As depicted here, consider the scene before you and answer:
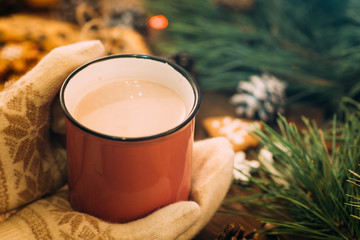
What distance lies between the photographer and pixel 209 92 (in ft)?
2.60

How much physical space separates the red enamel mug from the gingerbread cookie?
0.26 metres

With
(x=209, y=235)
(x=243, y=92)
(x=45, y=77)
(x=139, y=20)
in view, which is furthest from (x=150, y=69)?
(x=139, y=20)

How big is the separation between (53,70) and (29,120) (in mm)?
61

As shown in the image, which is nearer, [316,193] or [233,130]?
[316,193]

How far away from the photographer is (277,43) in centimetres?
81

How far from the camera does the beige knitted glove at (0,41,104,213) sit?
15.6 inches

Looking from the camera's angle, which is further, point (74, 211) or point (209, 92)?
point (209, 92)

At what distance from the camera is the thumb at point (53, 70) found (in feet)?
1.31

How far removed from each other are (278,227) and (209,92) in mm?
364

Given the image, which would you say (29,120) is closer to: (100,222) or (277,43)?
(100,222)

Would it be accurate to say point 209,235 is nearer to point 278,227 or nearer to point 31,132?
point 278,227

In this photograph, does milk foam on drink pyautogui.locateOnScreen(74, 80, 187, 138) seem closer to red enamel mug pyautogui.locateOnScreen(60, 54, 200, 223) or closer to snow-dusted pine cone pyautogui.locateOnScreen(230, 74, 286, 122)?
red enamel mug pyautogui.locateOnScreen(60, 54, 200, 223)

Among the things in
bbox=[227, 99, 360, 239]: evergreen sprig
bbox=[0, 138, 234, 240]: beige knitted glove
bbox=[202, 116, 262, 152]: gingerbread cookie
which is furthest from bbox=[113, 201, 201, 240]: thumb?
bbox=[202, 116, 262, 152]: gingerbread cookie

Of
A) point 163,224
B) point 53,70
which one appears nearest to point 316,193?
point 163,224
